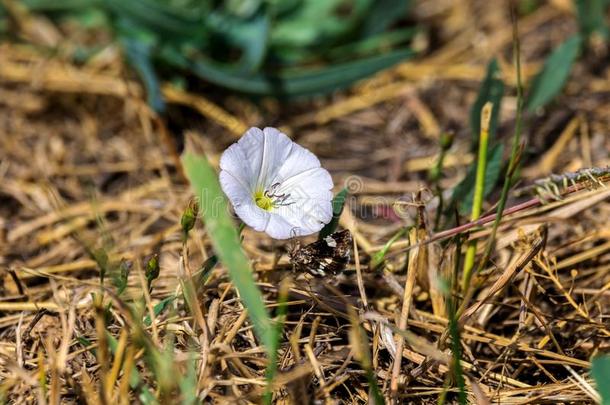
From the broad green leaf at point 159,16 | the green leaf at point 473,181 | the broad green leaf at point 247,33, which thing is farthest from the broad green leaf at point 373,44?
the green leaf at point 473,181

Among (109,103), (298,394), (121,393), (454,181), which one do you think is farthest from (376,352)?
(109,103)

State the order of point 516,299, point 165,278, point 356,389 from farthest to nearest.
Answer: point 165,278, point 516,299, point 356,389

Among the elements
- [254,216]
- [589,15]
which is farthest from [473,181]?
[589,15]

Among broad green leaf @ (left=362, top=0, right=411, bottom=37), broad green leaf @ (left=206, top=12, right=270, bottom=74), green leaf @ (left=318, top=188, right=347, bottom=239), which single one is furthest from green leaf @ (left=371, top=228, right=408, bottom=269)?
broad green leaf @ (left=362, top=0, right=411, bottom=37)

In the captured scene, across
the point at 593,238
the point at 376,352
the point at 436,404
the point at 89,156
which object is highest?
the point at 89,156

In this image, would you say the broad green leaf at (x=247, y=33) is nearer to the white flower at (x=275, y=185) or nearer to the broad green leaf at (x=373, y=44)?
the broad green leaf at (x=373, y=44)

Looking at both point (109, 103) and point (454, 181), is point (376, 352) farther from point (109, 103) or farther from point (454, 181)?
point (109, 103)
